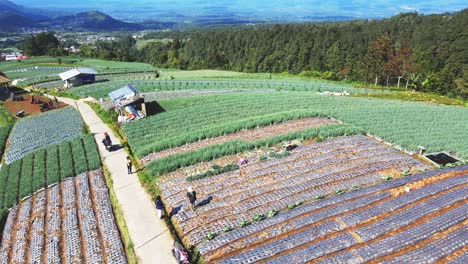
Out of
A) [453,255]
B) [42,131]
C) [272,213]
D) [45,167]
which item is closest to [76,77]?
[42,131]

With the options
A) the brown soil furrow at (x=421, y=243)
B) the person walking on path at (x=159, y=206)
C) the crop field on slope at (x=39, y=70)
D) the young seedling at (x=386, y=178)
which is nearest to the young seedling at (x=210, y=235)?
the person walking on path at (x=159, y=206)

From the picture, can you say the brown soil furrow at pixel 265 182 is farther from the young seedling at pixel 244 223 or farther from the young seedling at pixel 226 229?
the young seedling at pixel 226 229

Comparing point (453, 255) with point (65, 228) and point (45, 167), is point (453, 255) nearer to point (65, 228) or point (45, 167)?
point (65, 228)

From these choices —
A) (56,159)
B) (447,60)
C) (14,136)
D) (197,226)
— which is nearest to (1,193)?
(56,159)

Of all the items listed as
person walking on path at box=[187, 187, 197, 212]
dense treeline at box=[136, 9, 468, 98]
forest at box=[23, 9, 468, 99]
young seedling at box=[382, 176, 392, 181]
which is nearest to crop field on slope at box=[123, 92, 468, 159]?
young seedling at box=[382, 176, 392, 181]

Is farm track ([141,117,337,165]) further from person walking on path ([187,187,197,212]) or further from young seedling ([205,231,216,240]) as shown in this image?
young seedling ([205,231,216,240])

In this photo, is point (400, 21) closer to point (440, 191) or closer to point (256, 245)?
point (440, 191)

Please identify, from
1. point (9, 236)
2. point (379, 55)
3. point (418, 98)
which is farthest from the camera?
point (379, 55)
